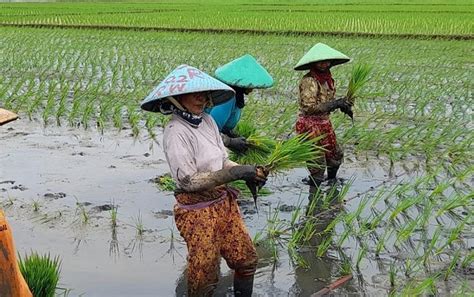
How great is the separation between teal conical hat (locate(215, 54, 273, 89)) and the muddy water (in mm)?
948

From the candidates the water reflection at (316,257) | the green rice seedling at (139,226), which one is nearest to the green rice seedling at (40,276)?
the water reflection at (316,257)

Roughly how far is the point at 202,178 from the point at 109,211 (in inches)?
72.1

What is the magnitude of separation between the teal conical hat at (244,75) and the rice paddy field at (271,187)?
0.85 meters

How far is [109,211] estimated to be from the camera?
15.0 ft

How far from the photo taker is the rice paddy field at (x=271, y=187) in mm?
3613

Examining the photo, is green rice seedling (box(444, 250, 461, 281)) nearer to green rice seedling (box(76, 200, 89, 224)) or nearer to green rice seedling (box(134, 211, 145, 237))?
green rice seedling (box(134, 211, 145, 237))

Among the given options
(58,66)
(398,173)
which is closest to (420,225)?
(398,173)

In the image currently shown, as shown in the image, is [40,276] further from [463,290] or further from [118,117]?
[118,117]

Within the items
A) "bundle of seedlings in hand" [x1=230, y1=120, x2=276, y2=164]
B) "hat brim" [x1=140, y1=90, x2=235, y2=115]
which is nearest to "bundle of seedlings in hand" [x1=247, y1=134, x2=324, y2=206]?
"hat brim" [x1=140, y1=90, x2=235, y2=115]

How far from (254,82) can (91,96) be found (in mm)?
5198

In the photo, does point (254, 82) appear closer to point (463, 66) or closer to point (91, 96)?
point (91, 96)

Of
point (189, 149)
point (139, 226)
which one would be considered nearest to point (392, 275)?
point (189, 149)

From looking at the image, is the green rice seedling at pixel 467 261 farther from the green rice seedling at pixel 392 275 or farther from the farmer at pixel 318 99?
the farmer at pixel 318 99

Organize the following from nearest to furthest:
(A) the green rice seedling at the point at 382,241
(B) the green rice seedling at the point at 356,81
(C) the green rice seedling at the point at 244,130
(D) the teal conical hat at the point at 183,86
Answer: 1. (D) the teal conical hat at the point at 183,86
2. (A) the green rice seedling at the point at 382,241
3. (C) the green rice seedling at the point at 244,130
4. (B) the green rice seedling at the point at 356,81
